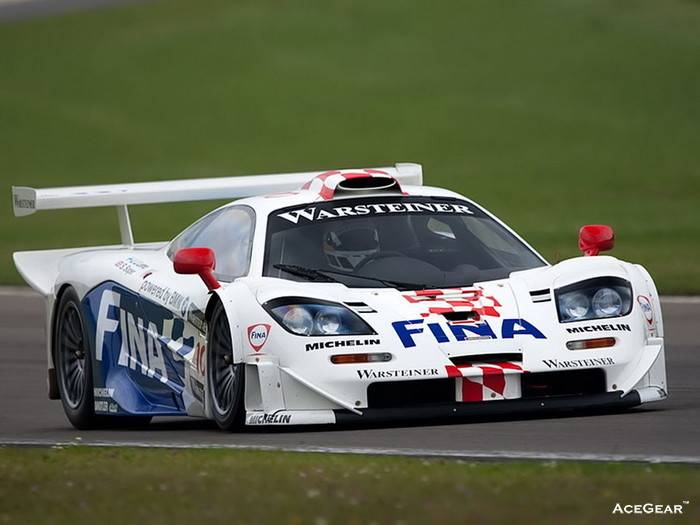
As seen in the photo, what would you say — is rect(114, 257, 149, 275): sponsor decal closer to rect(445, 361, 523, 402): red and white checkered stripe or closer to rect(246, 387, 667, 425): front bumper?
rect(246, 387, 667, 425): front bumper

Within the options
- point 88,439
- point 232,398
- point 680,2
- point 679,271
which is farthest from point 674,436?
point 680,2

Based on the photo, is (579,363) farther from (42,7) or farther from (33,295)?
(42,7)

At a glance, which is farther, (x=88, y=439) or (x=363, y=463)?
(x=88, y=439)

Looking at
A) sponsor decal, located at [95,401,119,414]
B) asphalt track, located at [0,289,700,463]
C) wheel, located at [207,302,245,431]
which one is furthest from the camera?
sponsor decal, located at [95,401,119,414]

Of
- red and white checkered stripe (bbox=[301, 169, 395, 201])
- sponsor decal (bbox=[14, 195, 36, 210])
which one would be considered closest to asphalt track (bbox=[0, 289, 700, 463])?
sponsor decal (bbox=[14, 195, 36, 210])

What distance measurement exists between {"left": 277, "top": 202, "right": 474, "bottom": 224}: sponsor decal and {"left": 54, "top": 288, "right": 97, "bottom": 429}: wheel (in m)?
1.63

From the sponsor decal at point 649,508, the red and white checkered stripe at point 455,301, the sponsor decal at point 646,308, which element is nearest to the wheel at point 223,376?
the red and white checkered stripe at point 455,301

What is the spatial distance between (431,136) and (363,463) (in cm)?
Answer: 3115

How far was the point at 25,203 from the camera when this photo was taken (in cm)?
1063

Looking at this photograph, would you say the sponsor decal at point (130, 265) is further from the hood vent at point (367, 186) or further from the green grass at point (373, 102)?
the green grass at point (373, 102)

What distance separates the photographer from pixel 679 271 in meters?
17.8

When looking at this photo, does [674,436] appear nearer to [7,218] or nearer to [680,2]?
[7,218]

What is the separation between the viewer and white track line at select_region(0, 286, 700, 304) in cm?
1543

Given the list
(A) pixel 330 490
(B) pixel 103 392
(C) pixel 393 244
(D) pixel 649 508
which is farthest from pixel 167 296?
(D) pixel 649 508
